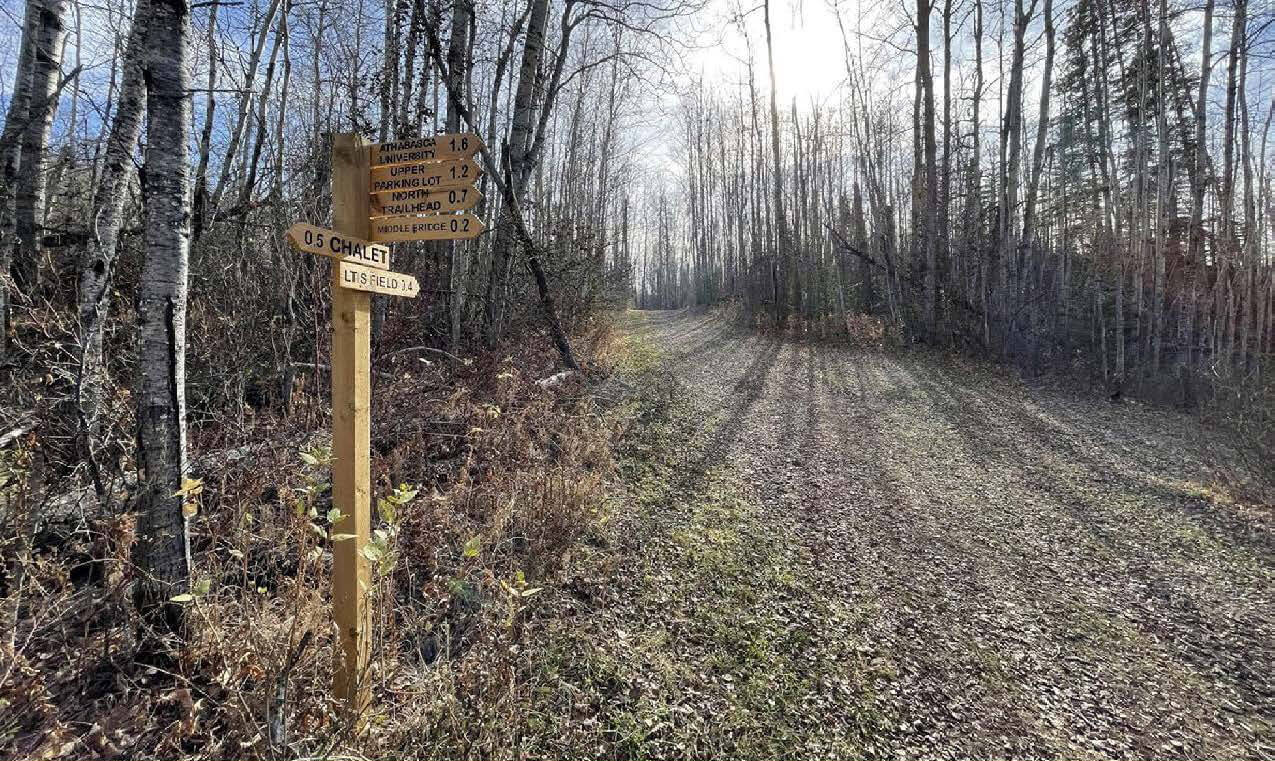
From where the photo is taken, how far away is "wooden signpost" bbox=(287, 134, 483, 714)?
1.99m

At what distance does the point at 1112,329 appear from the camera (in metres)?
12.4

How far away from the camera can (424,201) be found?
7.07 feet

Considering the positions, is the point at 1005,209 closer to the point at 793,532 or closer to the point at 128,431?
the point at 793,532

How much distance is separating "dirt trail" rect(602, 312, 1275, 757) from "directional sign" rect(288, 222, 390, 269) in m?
2.33

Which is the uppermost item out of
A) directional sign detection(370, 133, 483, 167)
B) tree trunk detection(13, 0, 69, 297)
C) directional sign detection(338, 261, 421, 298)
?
tree trunk detection(13, 0, 69, 297)

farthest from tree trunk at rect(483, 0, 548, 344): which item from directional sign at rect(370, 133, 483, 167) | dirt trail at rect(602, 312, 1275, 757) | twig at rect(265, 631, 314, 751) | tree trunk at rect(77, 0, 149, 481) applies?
twig at rect(265, 631, 314, 751)

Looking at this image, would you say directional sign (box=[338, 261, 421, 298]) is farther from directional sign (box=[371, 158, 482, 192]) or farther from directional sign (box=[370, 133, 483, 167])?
directional sign (box=[370, 133, 483, 167])

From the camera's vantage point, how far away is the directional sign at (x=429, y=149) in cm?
213

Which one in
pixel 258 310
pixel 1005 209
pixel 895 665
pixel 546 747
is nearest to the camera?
pixel 546 747

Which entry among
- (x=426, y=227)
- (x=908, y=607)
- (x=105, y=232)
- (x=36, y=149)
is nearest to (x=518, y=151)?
(x=36, y=149)

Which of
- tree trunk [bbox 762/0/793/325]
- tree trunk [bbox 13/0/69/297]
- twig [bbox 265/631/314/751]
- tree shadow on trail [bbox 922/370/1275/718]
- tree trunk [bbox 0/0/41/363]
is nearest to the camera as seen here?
twig [bbox 265/631/314/751]

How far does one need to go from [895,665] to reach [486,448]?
134 inches

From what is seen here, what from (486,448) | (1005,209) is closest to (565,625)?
(486,448)

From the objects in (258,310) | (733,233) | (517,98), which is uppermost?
(733,233)
